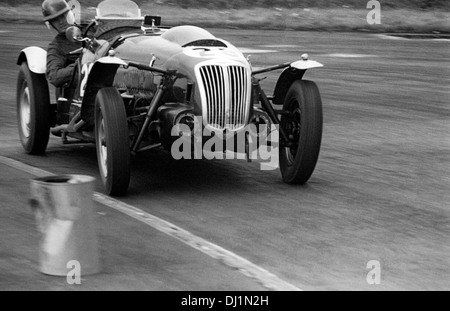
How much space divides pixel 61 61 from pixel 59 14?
1.73ft

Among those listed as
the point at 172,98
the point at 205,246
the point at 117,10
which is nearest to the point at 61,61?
the point at 117,10

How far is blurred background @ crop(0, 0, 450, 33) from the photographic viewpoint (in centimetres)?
3284

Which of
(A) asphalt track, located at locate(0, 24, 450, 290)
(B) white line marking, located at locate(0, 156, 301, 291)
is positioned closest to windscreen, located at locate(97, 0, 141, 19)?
(A) asphalt track, located at locate(0, 24, 450, 290)

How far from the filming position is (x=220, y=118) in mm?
9047

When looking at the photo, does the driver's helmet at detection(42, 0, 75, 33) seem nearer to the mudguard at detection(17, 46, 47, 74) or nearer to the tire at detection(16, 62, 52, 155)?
the mudguard at detection(17, 46, 47, 74)

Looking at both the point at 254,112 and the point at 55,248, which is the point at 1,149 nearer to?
the point at 254,112

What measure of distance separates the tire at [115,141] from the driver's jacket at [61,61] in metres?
1.84

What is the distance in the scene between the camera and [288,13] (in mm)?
35500

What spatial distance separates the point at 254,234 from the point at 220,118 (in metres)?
1.53

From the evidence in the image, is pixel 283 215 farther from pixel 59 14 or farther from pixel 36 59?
pixel 59 14

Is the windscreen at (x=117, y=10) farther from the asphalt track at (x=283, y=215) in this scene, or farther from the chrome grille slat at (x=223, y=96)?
the chrome grille slat at (x=223, y=96)

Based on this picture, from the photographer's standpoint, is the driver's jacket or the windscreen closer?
the driver's jacket

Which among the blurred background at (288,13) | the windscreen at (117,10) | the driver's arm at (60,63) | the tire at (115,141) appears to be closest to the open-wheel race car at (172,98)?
the tire at (115,141)
